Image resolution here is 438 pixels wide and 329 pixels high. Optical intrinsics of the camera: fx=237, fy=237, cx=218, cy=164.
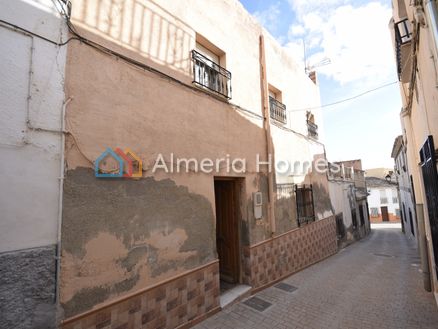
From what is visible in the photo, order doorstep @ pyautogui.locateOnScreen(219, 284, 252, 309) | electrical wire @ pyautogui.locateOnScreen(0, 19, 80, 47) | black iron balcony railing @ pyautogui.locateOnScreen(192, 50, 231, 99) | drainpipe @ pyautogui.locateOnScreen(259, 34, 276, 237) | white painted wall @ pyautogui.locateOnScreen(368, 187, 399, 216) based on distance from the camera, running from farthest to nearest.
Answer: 1. white painted wall @ pyautogui.locateOnScreen(368, 187, 399, 216)
2. drainpipe @ pyautogui.locateOnScreen(259, 34, 276, 237)
3. black iron balcony railing @ pyautogui.locateOnScreen(192, 50, 231, 99)
4. doorstep @ pyautogui.locateOnScreen(219, 284, 252, 309)
5. electrical wire @ pyautogui.locateOnScreen(0, 19, 80, 47)

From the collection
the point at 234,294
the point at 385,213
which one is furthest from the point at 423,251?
the point at 385,213

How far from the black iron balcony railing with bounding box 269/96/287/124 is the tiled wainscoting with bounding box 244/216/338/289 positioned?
3192 millimetres

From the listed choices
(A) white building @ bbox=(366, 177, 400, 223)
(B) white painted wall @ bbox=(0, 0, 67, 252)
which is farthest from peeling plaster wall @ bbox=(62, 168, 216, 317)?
(A) white building @ bbox=(366, 177, 400, 223)

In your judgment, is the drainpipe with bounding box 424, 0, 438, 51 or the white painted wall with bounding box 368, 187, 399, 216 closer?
the drainpipe with bounding box 424, 0, 438, 51

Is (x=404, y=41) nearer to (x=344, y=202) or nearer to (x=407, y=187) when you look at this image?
(x=344, y=202)

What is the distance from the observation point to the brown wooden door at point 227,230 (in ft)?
16.8

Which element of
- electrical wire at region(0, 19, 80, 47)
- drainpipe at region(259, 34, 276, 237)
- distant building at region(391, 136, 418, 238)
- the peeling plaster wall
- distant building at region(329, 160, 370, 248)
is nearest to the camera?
electrical wire at region(0, 19, 80, 47)

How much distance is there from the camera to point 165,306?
3.28 metres

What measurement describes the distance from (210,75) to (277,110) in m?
2.81

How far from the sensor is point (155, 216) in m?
3.31

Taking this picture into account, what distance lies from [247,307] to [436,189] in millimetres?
3458

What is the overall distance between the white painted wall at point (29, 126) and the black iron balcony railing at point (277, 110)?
521 cm

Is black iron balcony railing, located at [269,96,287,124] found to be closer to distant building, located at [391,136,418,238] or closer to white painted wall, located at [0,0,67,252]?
white painted wall, located at [0,0,67,252]

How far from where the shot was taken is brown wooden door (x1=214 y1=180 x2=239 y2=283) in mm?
5105
